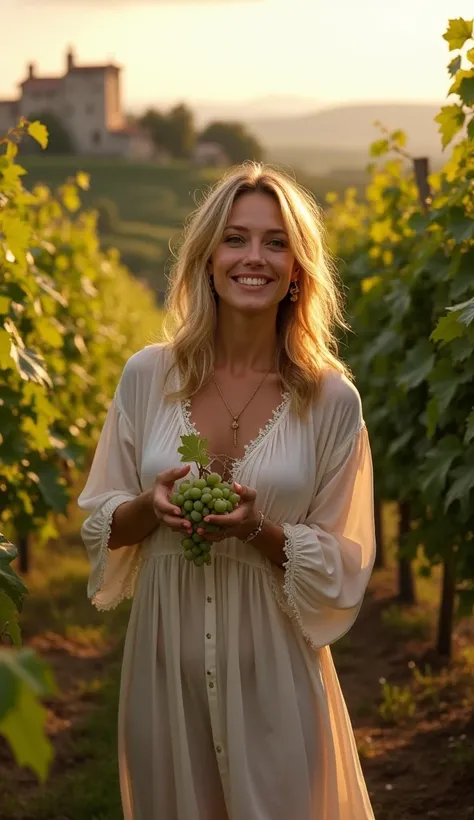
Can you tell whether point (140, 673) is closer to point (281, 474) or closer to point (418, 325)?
point (281, 474)

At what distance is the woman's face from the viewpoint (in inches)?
121

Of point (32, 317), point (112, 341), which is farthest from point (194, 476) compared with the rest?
point (112, 341)

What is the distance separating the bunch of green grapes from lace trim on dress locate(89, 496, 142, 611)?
1.13ft

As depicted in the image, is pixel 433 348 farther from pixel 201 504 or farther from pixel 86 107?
pixel 86 107

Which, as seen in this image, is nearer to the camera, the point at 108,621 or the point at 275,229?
the point at 275,229

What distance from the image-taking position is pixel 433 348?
4.86 metres

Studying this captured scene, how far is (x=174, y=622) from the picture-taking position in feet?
10.0

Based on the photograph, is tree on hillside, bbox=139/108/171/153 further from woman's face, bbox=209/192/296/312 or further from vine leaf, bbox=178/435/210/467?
vine leaf, bbox=178/435/210/467

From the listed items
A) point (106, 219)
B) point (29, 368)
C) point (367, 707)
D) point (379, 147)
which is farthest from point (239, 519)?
point (106, 219)

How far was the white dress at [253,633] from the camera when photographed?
304cm

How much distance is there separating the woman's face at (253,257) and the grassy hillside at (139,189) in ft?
168

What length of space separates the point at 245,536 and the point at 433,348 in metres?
2.16

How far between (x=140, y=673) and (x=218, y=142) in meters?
92.3

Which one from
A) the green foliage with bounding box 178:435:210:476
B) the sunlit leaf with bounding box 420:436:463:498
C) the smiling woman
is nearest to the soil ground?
the sunlit leaf with bounding box 420:436:463:498
